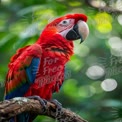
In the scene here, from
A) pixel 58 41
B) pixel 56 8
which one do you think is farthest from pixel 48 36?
pixel 56 8

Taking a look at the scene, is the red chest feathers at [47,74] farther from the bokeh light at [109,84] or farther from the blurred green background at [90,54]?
the bokeh light at [109,84]

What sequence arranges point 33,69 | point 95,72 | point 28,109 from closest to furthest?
point 28,109 < point 33,69 < point 95,72

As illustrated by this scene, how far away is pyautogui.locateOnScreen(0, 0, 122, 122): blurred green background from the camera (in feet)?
4.02

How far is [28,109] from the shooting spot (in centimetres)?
98

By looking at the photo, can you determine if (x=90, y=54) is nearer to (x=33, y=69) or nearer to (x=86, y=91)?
(x=86, y=91)

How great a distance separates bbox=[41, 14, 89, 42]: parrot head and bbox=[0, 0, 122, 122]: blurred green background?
0.08 meters

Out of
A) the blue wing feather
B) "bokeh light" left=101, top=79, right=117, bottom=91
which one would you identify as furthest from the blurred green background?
the blue wing feather

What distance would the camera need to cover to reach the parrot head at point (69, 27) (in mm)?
1116

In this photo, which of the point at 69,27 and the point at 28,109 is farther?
the point at 69,27

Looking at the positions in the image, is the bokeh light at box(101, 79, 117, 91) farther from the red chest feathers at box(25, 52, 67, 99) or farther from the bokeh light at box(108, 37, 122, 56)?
the red chest feathers at box(25, 52, 67, 99)

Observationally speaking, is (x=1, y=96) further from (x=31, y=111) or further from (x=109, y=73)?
(x=109, y=73)

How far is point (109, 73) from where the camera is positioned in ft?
4.06

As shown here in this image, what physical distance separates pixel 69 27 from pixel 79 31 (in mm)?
32

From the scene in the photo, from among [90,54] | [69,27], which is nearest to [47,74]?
[69,27]
